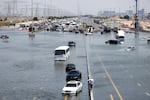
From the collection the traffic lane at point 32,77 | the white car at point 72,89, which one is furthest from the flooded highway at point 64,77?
the white car at point 72,89

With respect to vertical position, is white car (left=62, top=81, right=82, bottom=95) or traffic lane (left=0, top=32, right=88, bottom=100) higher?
white car (left=62, top=81, right=82, bottom=95)

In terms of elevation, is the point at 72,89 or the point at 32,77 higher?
the point at 72,89

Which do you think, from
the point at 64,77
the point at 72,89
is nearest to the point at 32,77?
the point at 64,77

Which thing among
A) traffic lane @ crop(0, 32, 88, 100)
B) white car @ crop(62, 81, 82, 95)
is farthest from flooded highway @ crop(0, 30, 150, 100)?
white car @ crop(62, 81, 82, 95)

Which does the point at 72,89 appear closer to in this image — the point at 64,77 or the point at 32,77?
the point at 64,77

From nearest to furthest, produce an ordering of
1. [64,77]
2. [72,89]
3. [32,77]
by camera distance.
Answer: [72,89] → [64,77] → [32,77]

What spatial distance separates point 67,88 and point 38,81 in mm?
6218

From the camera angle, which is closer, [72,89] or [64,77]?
[72,89]

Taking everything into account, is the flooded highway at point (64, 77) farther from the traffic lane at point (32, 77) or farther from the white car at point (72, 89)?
the white car at point (72, 89)

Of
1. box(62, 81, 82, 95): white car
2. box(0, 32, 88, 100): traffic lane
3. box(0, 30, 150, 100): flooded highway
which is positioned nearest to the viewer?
box(62, 81, 82, 95): white car

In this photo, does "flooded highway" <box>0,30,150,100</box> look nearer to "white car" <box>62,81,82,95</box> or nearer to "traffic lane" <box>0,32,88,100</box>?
"traffic lane" <box>0,32,88,100</box>

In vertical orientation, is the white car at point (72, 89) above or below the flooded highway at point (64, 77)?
above

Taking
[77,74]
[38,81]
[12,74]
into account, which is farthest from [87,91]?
[12,74]

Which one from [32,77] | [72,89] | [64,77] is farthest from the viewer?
[32,77]
